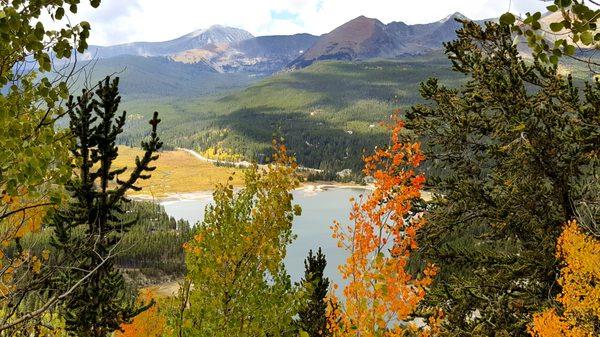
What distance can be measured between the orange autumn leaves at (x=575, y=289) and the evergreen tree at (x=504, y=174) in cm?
47

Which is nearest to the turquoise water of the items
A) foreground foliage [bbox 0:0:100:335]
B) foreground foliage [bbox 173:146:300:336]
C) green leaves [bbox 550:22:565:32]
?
foreground foliage [bbox 173:146:300:336]

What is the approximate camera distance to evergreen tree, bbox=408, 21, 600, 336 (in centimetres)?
1263

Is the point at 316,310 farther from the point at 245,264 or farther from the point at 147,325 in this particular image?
the point at 147,325

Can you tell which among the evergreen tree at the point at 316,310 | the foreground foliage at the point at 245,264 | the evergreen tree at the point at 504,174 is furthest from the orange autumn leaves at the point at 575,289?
the evergreen tree at the point at 316,310

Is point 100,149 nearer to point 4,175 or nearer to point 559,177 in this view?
point 4,175

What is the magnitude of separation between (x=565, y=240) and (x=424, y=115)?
20.0 feet

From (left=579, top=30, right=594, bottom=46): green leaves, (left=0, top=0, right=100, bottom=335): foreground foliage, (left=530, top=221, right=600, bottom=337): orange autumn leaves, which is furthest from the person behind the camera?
(left=530, top=221, right=600, bottom=337): orange autumn leaves

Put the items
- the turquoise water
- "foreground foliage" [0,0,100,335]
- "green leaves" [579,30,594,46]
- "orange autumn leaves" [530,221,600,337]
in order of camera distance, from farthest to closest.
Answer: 1. the turquoise water
2. "orange autumn leaves" [530,221,600,337]
3. "foreground foliage" [0,0,100,335]
4. "green leaves" [579,30,594,46]

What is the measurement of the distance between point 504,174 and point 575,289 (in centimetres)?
400

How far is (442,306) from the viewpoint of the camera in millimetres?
13648

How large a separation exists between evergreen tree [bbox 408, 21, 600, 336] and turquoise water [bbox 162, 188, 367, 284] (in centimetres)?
5892

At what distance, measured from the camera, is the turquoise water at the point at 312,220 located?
104 meters

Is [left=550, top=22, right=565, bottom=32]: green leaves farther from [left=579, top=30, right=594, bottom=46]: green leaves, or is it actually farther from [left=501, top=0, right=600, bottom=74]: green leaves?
[left=579, top=30, right=594, bottom=46]: green leaves

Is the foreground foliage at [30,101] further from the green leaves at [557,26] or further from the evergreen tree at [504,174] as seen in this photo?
the evergreen tree at [504,174]
